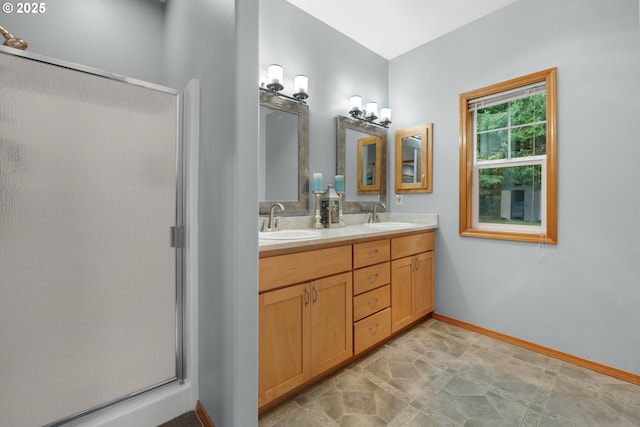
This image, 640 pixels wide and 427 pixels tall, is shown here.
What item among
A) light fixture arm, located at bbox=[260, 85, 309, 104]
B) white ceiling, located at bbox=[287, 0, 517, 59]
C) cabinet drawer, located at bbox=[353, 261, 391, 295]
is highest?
white ceiling, located at bbox=[287, 0, 517, 59]

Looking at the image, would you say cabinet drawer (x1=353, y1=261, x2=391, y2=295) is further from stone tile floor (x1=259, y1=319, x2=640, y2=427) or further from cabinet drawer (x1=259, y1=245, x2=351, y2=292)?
stone tile floor (x1=259, y1=319, x2=640, y2=427)

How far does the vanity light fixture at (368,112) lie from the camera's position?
258 cm

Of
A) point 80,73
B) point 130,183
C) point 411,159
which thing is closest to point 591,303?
point 411,159

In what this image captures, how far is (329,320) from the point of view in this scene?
1.65m

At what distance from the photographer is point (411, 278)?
7.55 feet

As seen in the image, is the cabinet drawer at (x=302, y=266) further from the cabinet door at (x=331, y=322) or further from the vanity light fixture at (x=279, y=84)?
the vanity light fixture at (x=279, y=84)

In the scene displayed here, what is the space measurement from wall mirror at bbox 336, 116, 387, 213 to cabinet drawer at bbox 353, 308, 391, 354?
40.0 inches

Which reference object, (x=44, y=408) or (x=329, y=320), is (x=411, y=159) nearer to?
(x=329, y=320)

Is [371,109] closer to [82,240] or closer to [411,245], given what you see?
[411,245]

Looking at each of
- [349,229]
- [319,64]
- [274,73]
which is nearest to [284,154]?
[274,73]

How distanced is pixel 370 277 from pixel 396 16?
2.15 m

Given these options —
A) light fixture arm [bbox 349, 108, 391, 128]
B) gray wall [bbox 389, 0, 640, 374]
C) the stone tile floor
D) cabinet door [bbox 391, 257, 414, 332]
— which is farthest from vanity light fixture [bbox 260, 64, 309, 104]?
the stone tile floor

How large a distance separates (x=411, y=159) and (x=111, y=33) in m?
2.58

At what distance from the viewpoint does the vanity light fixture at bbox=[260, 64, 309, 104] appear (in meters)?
1.99
